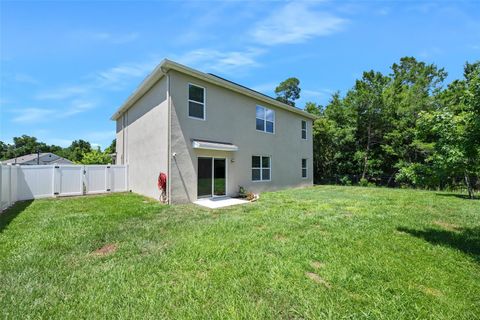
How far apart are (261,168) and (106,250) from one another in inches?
389

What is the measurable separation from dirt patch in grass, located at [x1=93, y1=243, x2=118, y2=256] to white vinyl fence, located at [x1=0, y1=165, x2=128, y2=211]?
6.33 metres

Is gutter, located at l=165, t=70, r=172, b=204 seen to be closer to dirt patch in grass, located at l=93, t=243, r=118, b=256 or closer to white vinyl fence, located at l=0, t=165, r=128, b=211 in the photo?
dirt patch in grass, located at l=93, t=243, r=118, b=256

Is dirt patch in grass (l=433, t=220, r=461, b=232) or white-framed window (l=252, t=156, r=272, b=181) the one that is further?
white-framed window (l=252, t=156, r=272, b=181)

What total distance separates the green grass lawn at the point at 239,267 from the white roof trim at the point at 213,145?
375cm

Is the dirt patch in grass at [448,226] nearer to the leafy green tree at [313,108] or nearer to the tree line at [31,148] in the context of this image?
the leafy green tree at [313,108]

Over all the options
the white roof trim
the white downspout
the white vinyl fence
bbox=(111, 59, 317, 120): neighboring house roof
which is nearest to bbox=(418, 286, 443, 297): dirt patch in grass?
the white downspout

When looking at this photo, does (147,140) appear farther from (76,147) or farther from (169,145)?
(76,147)

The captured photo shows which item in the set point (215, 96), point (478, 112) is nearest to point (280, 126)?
point (215, 96)

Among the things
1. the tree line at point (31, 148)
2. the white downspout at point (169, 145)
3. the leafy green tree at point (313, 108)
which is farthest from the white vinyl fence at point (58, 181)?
the tree line at point (31, 148)

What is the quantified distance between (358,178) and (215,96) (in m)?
17.3

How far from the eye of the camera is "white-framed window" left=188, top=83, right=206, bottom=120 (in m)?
10.1

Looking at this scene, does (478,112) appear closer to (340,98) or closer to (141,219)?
(141,219)

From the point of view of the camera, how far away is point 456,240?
512 centimetres

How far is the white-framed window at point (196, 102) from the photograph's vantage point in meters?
10.1
